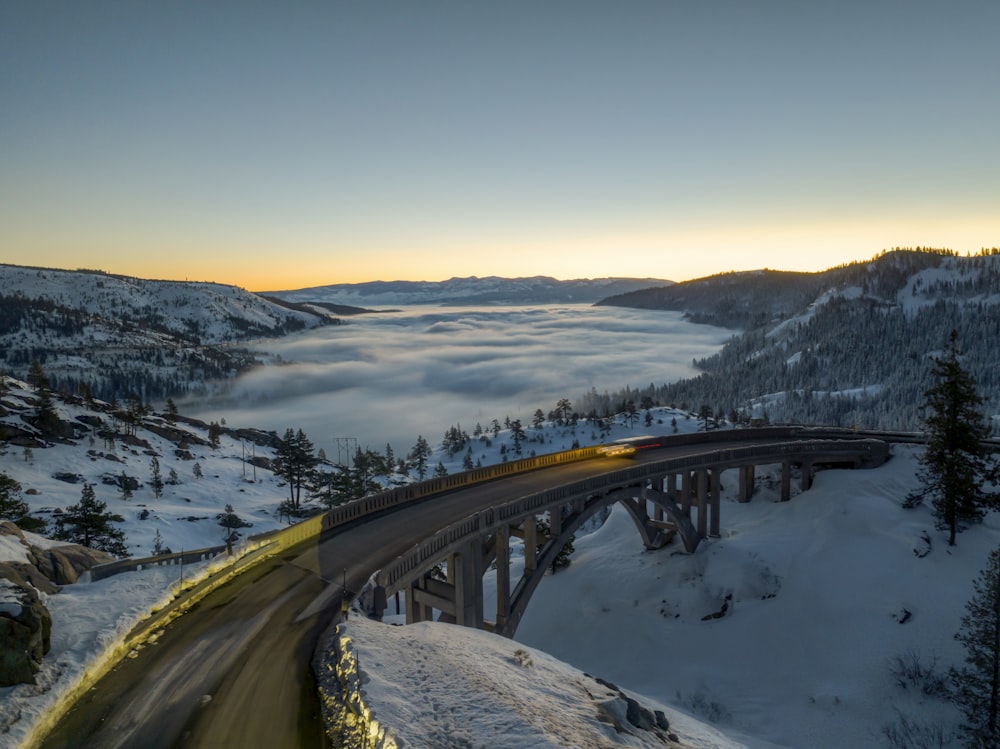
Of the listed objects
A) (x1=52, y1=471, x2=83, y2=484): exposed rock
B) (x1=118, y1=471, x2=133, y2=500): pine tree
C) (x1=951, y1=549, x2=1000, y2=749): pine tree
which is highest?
(x1=951, y1=549, x2=1000, y2=749): pine tree

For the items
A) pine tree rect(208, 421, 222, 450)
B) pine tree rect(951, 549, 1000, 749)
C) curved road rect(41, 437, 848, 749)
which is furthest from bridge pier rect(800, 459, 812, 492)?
pine tree rect(208, 421, 222, 450)

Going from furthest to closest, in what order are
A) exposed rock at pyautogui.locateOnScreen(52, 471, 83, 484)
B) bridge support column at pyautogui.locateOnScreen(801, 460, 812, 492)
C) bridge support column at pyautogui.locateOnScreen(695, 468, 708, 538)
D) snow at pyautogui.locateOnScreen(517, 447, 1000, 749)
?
exposed rock at pyautogui.locateOnScreen(52, 471, 83, 484), bridge support column at pyautogui.locateOnScreen(801, 460, 812, 492), bridge support column at pyautogui.locateOnScreen(695, 468, 708, 538), snow at pyautogui.locateOnScreen(517, 447, 1000, 749)

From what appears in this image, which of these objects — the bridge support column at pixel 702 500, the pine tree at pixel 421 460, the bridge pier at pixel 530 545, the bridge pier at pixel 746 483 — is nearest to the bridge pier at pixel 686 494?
the bridge support column at pixel 702 500

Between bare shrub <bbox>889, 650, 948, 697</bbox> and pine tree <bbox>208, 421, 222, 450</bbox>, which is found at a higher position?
bare shrub <bbox>889, 650, 948, 697</bbox>

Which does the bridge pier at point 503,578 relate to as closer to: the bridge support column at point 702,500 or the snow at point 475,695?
the snow at point 475,695

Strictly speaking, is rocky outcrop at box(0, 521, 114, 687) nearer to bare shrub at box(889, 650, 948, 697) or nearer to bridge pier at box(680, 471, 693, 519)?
bare shrub at box(889, 650, 948, 697)

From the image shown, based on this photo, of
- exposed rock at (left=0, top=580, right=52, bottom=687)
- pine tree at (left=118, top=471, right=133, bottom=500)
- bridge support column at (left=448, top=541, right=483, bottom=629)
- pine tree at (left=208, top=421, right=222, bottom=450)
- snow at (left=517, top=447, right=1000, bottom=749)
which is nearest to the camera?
exposed rock at (left=0, top=580, right=52, bottom=687)
